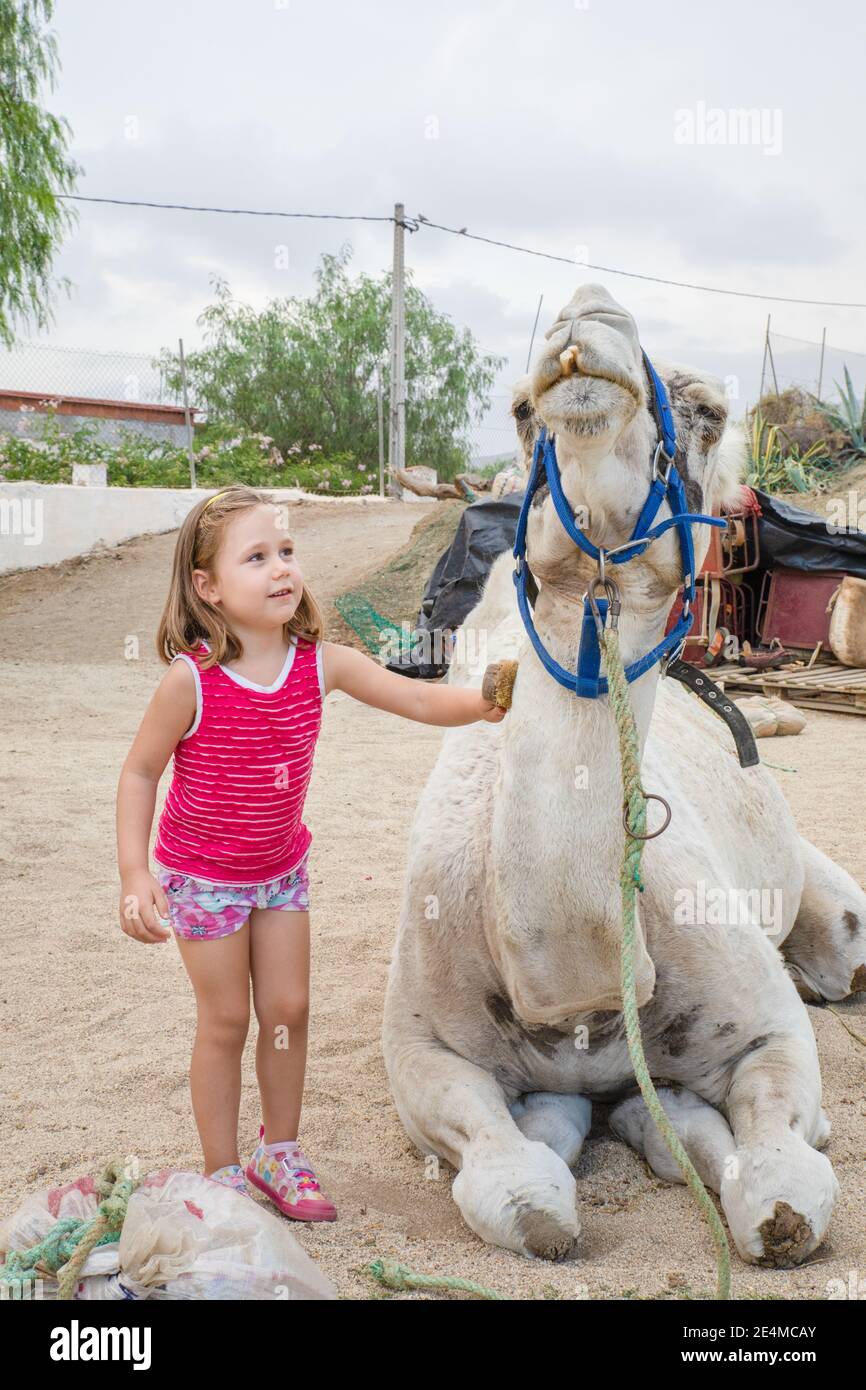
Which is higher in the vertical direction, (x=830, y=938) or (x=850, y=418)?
(x=850, y=418)

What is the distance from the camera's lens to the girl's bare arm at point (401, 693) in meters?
2.67

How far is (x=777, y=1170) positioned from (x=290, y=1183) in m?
1.04

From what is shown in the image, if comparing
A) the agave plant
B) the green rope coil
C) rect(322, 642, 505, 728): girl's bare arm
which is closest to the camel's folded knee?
the green rope coil

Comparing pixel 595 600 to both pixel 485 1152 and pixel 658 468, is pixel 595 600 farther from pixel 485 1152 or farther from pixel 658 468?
pixel 485 1152

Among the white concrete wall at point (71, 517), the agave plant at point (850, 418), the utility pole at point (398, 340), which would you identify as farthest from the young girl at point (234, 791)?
the utility pole at point (398, 340)

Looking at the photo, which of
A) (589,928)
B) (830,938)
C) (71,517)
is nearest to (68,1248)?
(589,928)

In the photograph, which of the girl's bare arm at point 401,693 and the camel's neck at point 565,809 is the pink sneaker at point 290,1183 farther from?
the girl's bare arm at point 401,693

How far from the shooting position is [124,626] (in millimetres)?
13555

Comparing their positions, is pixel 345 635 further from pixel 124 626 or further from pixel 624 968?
pixel 624 968

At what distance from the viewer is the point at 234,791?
2.60 meters

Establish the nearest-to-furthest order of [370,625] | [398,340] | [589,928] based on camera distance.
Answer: [589,928]
[370,625]
[398,340]

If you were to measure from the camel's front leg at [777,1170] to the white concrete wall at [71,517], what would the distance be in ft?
46.7

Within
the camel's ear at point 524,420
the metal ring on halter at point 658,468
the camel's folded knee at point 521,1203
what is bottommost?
the camel's folded knee at point 521,1203

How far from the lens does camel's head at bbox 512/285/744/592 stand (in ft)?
6.15
